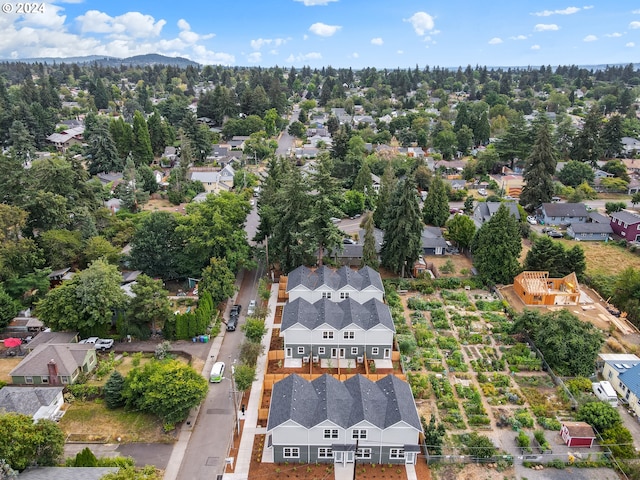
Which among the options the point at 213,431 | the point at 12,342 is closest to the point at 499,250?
the point at 213,431

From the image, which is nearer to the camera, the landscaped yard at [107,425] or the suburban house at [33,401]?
the landscaped yard at [107,425]

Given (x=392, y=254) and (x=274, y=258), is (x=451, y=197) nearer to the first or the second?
(x=392, y=254)

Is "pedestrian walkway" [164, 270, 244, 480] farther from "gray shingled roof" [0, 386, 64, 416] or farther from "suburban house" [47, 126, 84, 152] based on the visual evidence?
"suburban house" [47, 126, 84, 152]

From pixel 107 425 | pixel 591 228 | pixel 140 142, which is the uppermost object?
pixel 140 142

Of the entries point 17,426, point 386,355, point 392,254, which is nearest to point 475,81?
point 392,254

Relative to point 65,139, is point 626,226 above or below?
below

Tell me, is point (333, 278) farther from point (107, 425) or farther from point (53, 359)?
point (53, 359)

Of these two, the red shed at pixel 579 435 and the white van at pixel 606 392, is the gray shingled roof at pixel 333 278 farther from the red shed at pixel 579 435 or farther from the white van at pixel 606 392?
the red shed at pixel 579 435

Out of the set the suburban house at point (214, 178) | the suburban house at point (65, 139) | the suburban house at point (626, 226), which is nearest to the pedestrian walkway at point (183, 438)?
the suburban house at point (214, 178)
